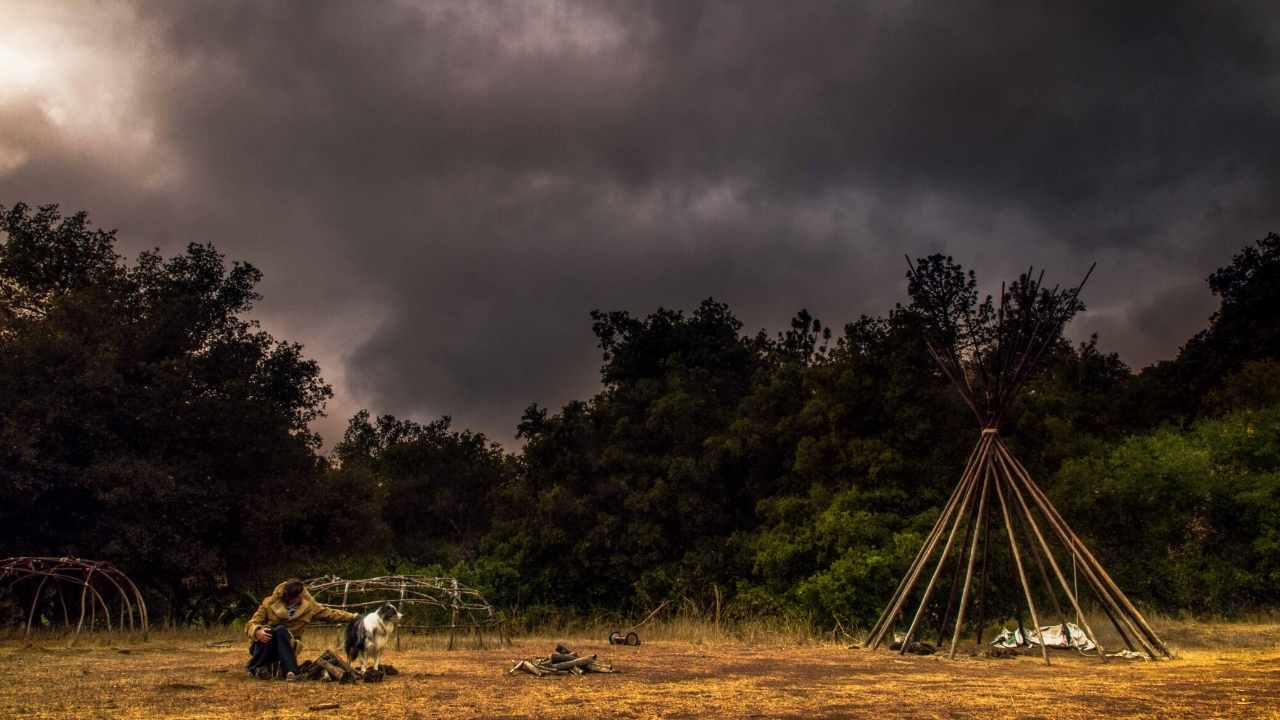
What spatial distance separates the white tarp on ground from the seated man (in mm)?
7816

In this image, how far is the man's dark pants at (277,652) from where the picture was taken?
6.93m

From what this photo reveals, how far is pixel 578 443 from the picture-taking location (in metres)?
19.3

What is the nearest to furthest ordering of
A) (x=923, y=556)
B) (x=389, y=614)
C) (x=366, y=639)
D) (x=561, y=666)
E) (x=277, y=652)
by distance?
(x=277, y=652), (x=366, y=639), (x=561, y=666), (x=389, y=614), (x=923, y=556)

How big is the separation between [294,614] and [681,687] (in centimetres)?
339

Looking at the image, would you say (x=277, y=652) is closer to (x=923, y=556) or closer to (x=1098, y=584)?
(x=923, y=556)

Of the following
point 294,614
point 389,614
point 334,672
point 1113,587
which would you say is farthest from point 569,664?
point 1113,587

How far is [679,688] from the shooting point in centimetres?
652

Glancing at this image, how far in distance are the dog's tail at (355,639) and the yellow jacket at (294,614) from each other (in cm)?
7

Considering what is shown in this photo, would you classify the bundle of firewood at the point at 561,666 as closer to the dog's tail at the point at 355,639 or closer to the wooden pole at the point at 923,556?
the dog's tail at the point at 355,639

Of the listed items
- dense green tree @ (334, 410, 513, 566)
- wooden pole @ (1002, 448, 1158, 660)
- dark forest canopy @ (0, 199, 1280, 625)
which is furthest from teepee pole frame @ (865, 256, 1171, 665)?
dense green tree @ (334, 410, 513, 566)

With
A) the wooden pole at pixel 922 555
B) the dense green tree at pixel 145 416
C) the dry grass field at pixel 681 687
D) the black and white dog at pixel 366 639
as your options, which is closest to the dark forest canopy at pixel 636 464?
the dense green tree at pixel 145 416

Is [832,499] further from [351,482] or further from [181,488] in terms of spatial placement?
[181,488]

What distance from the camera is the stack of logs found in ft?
22.5

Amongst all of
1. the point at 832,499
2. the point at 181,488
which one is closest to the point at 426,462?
the point at 181,488
